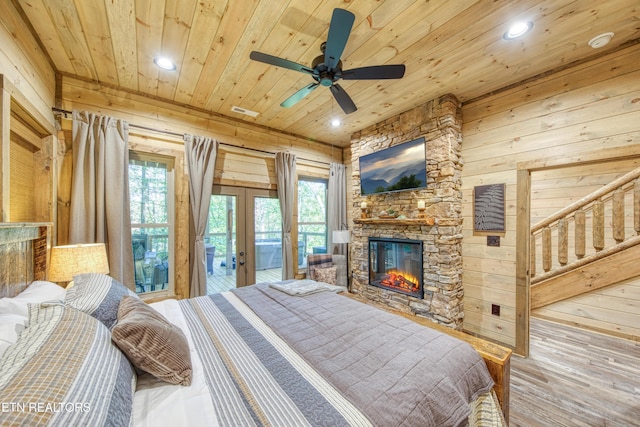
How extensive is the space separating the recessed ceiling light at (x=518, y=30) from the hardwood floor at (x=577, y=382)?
2924mm

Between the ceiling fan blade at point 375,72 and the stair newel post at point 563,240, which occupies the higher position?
the ceiling fan blade at point 375,72

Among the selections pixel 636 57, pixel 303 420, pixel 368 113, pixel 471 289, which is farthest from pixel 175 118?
pixel 636 57

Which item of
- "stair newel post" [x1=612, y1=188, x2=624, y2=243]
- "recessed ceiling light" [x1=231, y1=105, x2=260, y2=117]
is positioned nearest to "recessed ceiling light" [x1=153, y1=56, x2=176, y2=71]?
"recessed ceiling light" [x1=231, y1=105, x2=260, y2=117]

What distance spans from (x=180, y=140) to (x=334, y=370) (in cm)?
318

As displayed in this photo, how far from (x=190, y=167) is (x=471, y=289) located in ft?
12.6

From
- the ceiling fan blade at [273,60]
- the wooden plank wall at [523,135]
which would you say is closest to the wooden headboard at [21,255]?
the ceiling fan blade at [273,60]

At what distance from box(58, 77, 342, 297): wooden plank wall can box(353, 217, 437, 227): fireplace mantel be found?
3.77 ft

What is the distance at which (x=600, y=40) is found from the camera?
1998 millimetres

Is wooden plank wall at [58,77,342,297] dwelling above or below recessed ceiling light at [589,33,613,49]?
below

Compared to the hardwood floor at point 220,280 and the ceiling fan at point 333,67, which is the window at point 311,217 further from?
the ceiling fan at point 333,67

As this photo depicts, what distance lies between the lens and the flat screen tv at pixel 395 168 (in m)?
3.19

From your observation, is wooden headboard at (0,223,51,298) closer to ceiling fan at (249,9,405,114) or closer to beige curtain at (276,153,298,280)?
ceiling fan at (249,9,405,114)

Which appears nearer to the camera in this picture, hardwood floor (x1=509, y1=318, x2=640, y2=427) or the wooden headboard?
Result: the wooden headboard

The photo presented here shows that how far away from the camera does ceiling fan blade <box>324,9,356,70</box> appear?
1454mm
